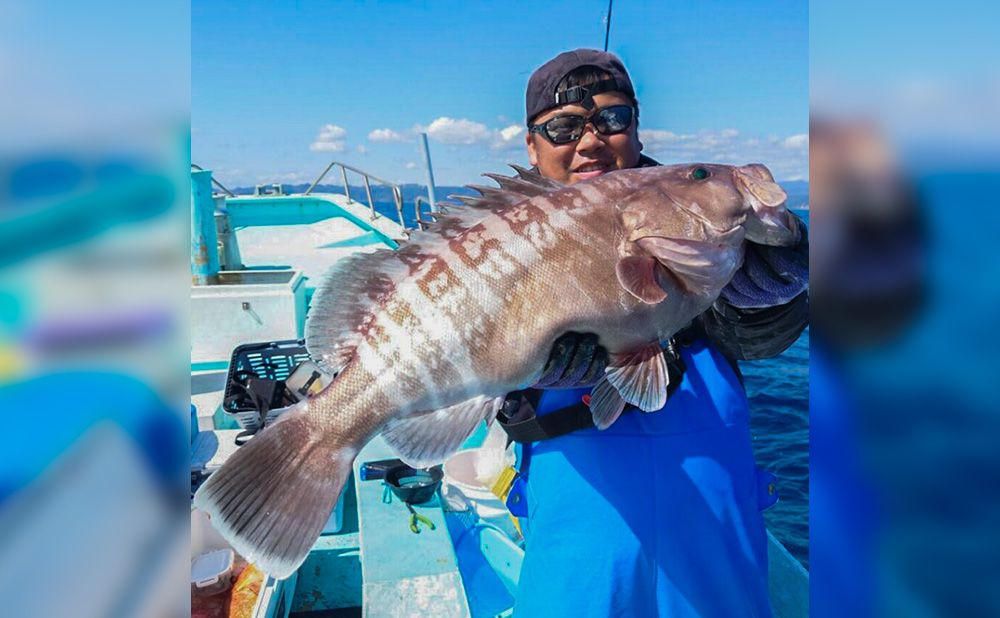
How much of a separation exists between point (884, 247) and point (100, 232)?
0.79 metres

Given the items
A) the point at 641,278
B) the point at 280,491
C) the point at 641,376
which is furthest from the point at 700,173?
the point at 280,491

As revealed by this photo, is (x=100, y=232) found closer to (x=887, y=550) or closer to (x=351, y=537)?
(x=887, y=550)

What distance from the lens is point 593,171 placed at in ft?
8.97

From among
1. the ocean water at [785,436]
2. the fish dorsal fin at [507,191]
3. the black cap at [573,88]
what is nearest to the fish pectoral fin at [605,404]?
the fish dorsal fin at [507,191]

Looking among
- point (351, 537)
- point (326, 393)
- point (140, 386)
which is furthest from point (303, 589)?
point (140, 386)

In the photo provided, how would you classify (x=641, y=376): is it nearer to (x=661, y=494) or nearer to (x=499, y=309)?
(x=499, y=309)

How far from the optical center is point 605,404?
6.59ft

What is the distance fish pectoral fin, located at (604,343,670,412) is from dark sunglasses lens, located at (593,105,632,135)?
1.17 metres

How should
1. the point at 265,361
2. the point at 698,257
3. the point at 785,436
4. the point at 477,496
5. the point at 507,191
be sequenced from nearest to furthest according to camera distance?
the point at 698,257 < the point at 507,191 < the point at 477,496 < the point at 265,361 < the point at 785,436

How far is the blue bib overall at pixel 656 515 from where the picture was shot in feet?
7.68

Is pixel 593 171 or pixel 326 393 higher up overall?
pixel 593 171

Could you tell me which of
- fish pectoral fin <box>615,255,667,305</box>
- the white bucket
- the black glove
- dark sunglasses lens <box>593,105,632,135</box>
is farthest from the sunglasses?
the white bucket

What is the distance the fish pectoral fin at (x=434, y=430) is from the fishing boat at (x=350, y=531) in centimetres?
59

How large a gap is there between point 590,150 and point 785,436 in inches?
327
